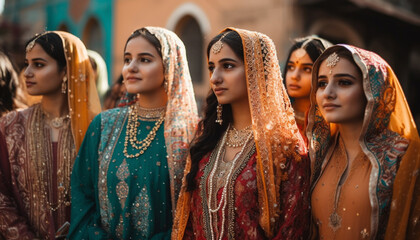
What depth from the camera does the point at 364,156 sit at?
2.27 m

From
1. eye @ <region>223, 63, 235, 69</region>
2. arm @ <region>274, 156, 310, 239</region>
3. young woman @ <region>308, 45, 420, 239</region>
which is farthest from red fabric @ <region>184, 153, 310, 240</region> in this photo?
eye @ <region>223, 63, 235, 69</region>

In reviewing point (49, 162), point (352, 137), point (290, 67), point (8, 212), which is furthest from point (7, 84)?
point (352, 137)

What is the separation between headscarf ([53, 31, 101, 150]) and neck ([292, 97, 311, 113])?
1558 mm

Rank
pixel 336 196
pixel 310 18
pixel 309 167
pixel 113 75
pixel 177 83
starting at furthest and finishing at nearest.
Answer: pixel 113 75, pixel 310 18, pixel 177 83, pixel 309 167, pixel 336 196

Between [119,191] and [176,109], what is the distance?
65 cm

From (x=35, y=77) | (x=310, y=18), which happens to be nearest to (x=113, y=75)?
(x=310, y=18)

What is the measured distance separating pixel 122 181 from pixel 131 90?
59 centimetres

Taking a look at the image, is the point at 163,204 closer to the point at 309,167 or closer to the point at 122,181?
the point at 122,181

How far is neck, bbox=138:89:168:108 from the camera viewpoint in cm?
287

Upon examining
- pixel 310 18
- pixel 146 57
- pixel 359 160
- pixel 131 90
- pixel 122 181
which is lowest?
pixel 122 181

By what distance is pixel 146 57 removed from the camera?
2.77 meters

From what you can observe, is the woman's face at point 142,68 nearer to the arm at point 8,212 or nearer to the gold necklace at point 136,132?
the gold necklace at point 136,132

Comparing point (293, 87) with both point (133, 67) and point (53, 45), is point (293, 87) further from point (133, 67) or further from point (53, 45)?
point (53, 45)

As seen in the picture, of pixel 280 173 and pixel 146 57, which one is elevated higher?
pixel 146 57
